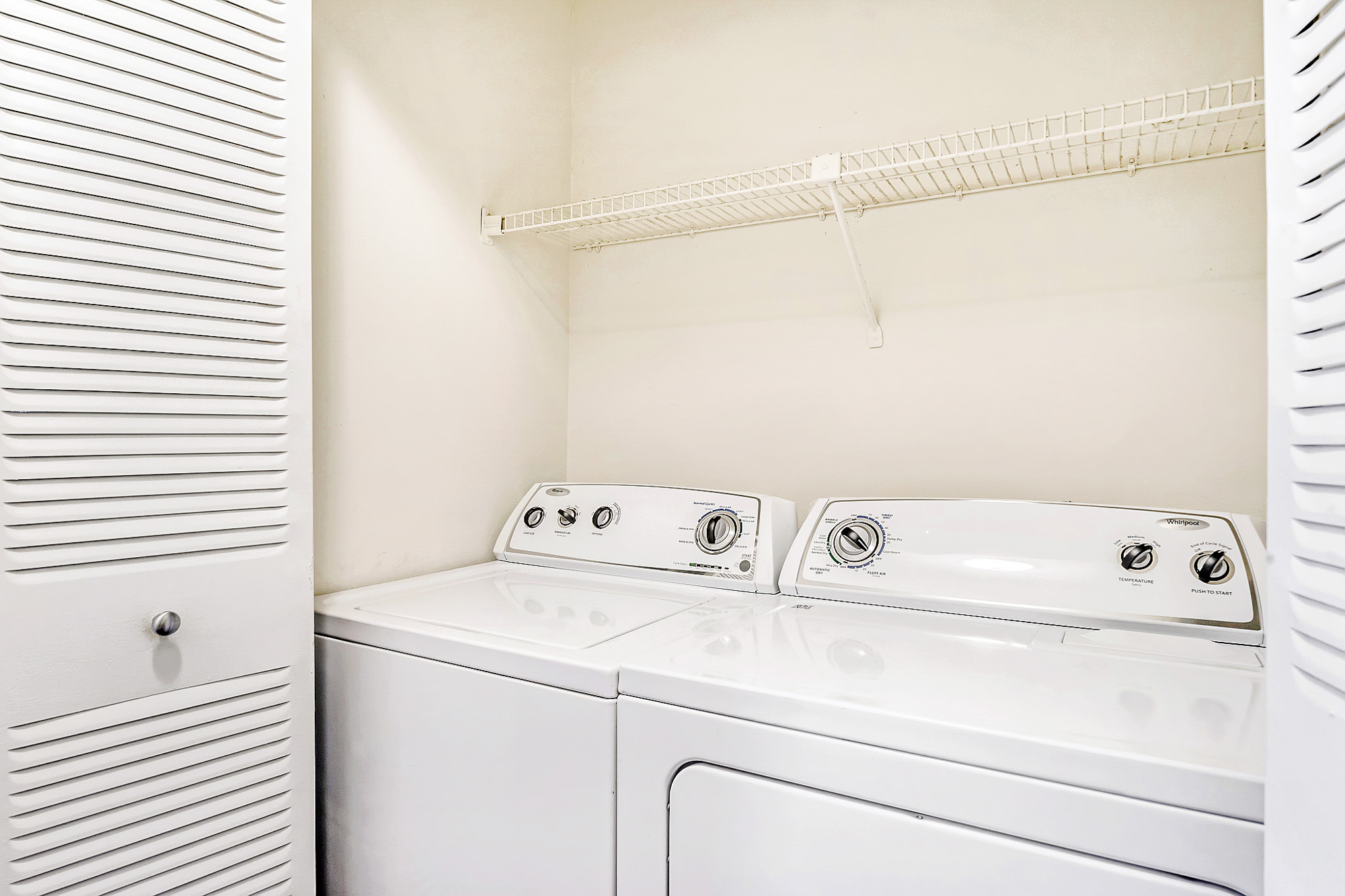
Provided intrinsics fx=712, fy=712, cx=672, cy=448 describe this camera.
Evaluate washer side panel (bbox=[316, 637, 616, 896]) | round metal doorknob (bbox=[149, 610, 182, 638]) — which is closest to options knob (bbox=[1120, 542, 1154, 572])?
washer side panel (bbox=[316, 637, 616, 896])

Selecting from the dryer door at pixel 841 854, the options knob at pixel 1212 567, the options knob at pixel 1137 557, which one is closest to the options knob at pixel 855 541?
the options knob at pixel 1137 557

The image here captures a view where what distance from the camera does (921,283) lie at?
67.0 inches

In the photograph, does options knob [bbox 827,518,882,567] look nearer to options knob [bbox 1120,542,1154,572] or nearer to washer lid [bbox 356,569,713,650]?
washer lid [bbox 356,569,713,650]

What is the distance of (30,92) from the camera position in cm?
93

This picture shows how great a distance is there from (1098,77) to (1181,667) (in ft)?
4.02

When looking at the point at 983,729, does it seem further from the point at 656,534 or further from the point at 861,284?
the point at 861,284

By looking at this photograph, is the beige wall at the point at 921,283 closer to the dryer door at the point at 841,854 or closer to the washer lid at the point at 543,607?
the washer lid at the point at 543,607

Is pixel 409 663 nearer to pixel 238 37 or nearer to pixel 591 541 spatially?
pixel 591 541

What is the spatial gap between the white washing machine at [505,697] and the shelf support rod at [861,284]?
0.48 m

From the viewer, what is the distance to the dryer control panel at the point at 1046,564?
1.16m

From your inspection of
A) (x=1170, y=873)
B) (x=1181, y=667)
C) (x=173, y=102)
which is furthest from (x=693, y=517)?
(x=173, y=102)

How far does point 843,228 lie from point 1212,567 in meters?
0.93

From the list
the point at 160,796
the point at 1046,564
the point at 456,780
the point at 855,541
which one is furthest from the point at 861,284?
the point at 160,796

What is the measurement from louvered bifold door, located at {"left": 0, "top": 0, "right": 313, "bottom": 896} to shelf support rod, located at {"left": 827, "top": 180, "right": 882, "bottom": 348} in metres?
1.04
